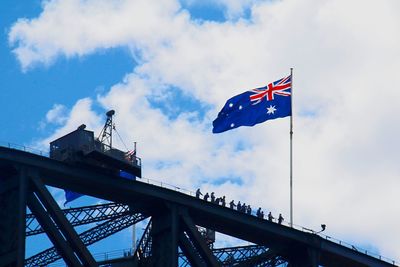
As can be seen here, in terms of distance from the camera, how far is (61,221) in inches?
3049

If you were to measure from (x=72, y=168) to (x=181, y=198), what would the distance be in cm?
915

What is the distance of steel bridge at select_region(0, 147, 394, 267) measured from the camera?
7675cm

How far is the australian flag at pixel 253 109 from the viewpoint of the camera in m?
93.0

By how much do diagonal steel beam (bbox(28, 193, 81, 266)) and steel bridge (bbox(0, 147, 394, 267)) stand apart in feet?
0.22

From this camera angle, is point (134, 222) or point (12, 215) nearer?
point (12, 215)

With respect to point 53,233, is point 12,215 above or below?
above

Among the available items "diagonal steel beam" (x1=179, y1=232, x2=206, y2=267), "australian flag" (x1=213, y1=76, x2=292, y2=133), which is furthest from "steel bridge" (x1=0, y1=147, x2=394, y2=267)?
"australian flag" (x1=213, y1=76, x2=292, y2=133)

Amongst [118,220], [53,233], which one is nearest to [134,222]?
[118,220]

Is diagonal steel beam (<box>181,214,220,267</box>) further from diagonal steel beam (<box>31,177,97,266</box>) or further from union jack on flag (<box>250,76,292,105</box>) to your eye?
union jack on flag (<box>250,76,292,105</box>)

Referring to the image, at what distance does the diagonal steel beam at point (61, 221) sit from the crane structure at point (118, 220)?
0.23ft

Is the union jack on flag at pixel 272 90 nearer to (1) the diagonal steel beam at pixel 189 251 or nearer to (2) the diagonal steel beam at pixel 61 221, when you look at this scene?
(1) the diagonal steel beam at pixel 189 251

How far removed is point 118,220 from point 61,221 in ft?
30.6

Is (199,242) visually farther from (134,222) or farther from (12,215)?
(12,215)

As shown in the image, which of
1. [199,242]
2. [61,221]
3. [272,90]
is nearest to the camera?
[61,221]
